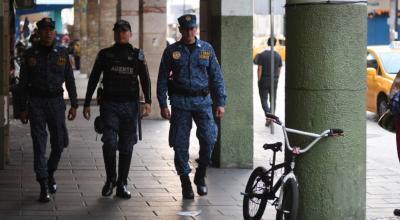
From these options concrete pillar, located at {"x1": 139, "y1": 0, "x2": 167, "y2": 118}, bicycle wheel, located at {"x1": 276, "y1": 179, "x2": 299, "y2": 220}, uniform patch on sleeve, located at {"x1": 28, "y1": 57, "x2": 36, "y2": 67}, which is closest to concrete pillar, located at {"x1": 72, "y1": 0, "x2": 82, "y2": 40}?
concrete pillar, located at {"x1": 139, "y1": 0, "x2": 167, "y2": 118}

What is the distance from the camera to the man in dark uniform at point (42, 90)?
8.84 meters

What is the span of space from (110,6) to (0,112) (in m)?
19.7

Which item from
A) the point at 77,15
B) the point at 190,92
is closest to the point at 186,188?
the point at 190,92

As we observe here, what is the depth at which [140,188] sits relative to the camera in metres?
9.86

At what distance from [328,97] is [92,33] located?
30.2m

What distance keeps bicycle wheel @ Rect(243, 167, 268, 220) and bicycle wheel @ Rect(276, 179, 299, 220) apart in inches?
32.7

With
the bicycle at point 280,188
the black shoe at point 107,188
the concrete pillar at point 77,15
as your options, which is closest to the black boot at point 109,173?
the black shoe at point 107,188

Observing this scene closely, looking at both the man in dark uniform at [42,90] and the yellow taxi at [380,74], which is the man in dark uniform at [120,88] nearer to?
the man in dark uniform at [42,90]

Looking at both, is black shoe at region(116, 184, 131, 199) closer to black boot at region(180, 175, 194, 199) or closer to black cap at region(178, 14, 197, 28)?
black boot at region(180, 175, 194, 199)

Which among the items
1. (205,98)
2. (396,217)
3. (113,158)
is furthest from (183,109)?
(396,217)

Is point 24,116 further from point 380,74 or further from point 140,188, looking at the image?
point 380,74

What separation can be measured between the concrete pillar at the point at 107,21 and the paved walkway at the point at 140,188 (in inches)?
607

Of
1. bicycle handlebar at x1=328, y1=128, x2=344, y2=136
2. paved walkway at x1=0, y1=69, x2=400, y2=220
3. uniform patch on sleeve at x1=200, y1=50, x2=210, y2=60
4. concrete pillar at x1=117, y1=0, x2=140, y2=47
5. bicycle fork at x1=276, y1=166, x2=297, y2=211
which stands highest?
concrete pillar at x1=117, y1=0, x2=140, y2=47

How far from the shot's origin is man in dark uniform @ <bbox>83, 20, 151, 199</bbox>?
29.5 ft
